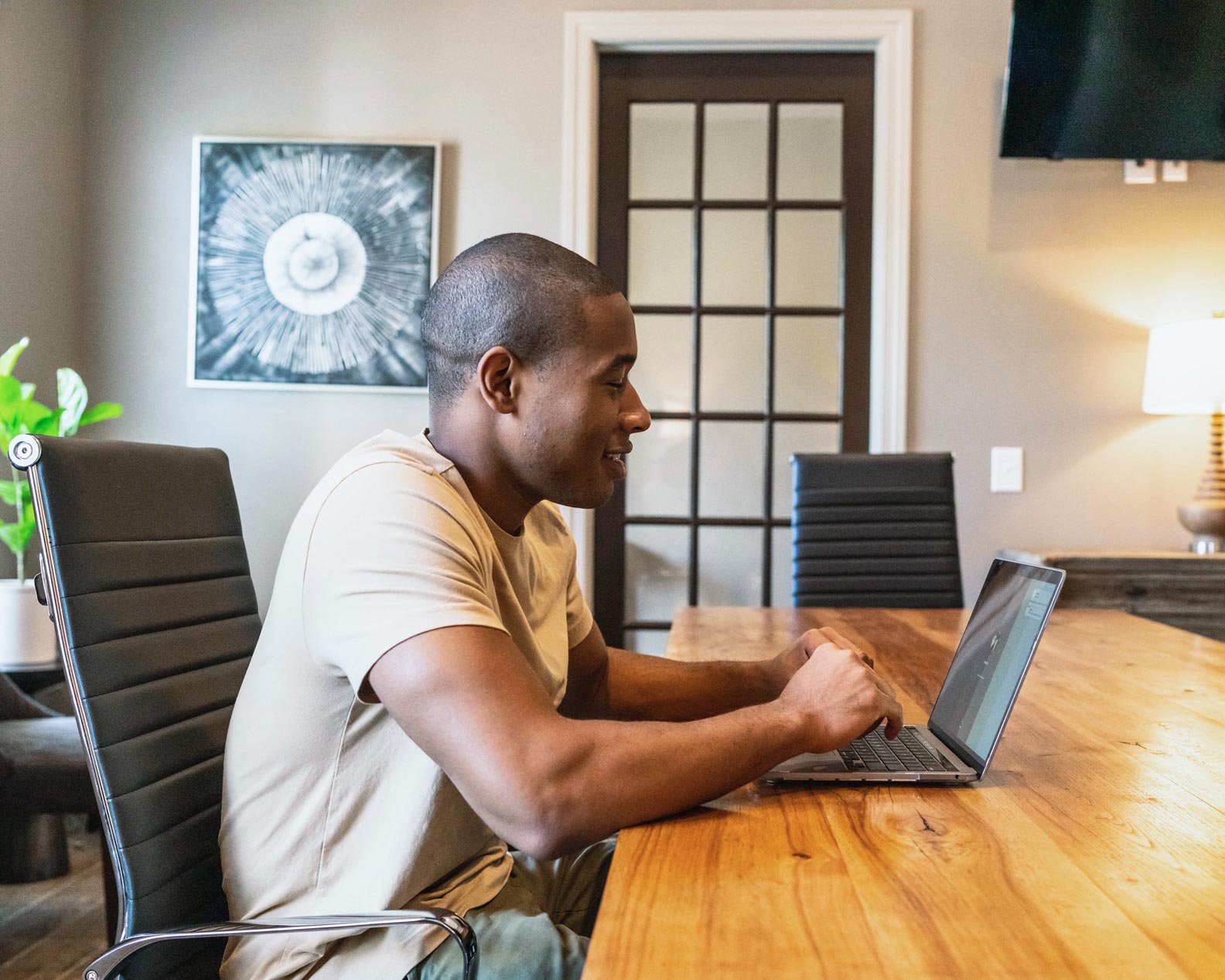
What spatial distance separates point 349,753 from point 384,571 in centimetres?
22

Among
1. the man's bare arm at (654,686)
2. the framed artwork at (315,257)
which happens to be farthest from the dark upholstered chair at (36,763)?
the man's bare arm at (654,686)

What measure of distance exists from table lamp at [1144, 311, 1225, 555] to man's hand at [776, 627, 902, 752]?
234 cm

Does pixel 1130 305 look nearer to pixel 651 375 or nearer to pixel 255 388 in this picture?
pixel 651 375

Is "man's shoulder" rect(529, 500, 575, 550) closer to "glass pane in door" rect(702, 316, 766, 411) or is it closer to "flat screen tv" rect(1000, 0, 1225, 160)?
"glass pane in door" rect(702, 316, 766, 411)

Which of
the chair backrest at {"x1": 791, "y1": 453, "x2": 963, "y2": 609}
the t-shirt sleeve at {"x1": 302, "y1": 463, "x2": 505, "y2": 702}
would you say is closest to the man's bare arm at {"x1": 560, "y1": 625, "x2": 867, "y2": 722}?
the t-shirt sleeve at {"x1": 302, "y1": 463, "x2": 505, "y2": 702}

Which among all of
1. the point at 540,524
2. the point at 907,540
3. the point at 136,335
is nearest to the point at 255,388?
the point at 136,335

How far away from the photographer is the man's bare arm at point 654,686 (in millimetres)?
1372

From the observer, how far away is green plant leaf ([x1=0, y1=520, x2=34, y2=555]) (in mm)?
2770

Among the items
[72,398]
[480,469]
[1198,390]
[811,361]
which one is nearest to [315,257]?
[72,398]

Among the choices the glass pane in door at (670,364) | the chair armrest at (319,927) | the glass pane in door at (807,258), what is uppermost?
the glass pane in door at (807,258)

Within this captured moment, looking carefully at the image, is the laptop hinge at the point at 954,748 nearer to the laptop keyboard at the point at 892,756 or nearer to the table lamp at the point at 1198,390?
the laptop keyboard at the point at 892,756

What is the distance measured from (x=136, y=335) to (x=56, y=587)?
106 inches

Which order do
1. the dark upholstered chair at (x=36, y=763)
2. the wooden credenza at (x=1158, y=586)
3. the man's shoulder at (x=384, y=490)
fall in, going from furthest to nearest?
the wooden credenza at (x=1158, y=586)
the dark upholstered chair at (x=36, y=763)
the man's shoulder at (x=384, y=490)

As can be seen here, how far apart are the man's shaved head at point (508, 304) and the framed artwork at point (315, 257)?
228cm
